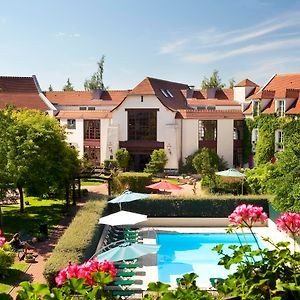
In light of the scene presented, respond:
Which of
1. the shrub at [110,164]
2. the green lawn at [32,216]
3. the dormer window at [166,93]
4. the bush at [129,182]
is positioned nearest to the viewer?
the green lawn at [32,216]

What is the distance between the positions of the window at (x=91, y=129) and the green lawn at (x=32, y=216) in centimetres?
1753

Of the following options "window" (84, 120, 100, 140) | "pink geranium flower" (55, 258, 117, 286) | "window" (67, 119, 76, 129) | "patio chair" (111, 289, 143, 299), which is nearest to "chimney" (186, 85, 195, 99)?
"window" (84, 120, 100, 140)

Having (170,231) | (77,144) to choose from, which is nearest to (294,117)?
(170,231)

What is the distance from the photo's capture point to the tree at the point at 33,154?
24.9 metres

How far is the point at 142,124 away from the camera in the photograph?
4781 centimetres

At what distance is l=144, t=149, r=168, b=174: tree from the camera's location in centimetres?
4488

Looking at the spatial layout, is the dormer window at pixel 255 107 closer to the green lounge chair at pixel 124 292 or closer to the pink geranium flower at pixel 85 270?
the green lounge chair at pixel 124 292

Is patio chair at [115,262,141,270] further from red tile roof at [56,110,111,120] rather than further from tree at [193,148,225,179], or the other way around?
red tile roof at [56,110,111,120]

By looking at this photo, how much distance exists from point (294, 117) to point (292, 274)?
35.2m

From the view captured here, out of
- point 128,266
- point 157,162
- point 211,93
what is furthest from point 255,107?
point 128,266

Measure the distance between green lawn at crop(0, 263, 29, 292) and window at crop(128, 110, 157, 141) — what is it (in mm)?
30283

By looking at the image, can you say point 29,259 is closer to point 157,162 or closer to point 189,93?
point 157,162

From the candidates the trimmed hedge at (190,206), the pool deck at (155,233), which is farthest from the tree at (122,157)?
the pool deck at (155,233)

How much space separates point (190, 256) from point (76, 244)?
8055mm
